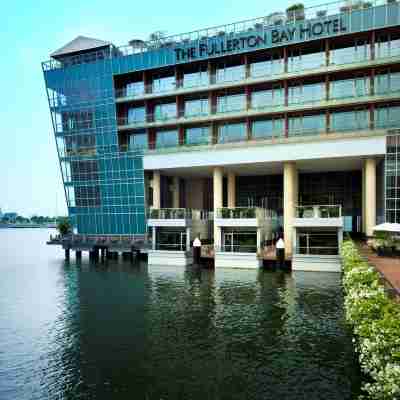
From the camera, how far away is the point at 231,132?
54031 millimetres

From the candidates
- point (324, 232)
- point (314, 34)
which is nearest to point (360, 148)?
point (324, 232)

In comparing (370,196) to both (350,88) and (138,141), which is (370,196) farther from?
(138,141)

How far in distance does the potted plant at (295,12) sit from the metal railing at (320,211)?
78.5ft

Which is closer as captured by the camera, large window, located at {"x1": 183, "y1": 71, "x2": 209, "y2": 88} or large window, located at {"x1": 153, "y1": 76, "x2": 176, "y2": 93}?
large window, located at {"x1": 183, "y1": 71, "x2": 209, "y2": 88}

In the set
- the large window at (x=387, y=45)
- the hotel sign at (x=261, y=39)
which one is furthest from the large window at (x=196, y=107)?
the large window at (x=387, y=45)

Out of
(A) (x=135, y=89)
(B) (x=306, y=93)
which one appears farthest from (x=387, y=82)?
(A) (x=135, y=89)

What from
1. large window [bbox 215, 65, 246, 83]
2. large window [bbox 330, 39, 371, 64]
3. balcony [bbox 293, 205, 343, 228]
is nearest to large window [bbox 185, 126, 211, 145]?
large window [bbox 215, 65, 246, 83]

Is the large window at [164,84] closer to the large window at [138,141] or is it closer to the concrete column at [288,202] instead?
the large window at [138,141]

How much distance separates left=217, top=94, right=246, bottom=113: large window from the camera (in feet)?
171

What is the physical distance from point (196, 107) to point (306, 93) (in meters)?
15.1

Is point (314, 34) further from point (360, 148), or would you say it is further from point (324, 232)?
point (324, 232)

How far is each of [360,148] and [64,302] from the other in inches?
1363

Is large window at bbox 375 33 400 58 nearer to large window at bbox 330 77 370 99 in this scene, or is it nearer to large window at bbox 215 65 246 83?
large window at bbox 330 77 370 99

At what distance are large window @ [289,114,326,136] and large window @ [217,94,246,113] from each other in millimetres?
6799
